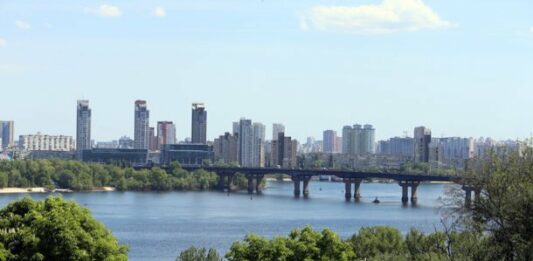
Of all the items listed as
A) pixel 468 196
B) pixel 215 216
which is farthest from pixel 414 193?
pixel 468 196

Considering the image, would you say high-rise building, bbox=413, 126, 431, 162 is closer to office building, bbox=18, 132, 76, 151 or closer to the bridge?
the bridge

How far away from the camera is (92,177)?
72688 mm

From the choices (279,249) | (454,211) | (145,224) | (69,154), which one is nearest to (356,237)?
(279,249)

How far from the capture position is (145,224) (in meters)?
41.0

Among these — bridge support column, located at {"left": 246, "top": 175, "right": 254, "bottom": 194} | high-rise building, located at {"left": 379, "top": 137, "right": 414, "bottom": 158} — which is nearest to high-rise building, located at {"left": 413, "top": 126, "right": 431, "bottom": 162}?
high-rise building, located at {"left": 379, "top": 137, "right": 414, "bottom": 158}

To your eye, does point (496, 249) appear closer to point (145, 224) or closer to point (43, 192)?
point (145, 224)

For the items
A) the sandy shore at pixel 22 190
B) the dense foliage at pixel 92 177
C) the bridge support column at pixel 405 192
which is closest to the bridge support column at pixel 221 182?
the dense foliage at pixel 92 177

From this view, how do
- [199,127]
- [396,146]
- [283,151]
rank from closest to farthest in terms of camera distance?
[283,151] < [199,127] < [396,146]

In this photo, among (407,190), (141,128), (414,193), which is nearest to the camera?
(407,190)

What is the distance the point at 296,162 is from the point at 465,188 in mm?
110817

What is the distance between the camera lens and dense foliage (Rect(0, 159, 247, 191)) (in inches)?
2714

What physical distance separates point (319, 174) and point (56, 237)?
5978 cm

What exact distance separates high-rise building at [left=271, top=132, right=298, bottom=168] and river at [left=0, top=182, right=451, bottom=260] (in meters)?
54.4

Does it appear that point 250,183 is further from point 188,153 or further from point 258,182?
point 188,153
